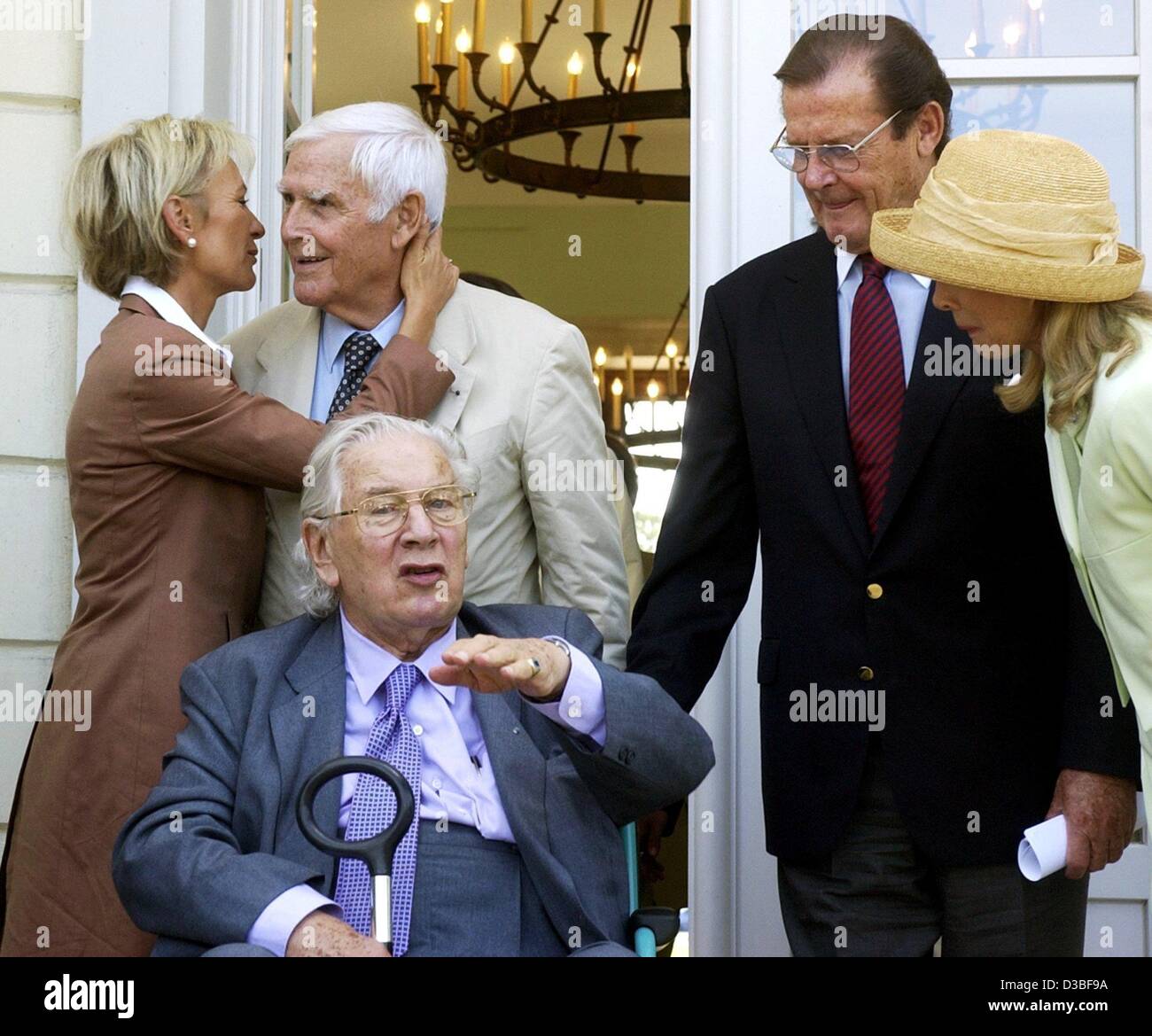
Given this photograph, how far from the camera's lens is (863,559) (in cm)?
260

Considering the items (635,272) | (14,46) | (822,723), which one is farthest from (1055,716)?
(635,272)

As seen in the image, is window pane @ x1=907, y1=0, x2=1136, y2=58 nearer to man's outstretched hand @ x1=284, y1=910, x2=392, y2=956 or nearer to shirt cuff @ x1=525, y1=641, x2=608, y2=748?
shirt cuff @ x1=525, y1=641, x2=608, y2=748

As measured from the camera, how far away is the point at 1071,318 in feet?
7.40

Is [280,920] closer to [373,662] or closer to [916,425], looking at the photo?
[373,662]

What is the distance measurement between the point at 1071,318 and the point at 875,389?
17.3 inches

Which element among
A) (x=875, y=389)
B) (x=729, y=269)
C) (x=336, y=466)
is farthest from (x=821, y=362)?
(x=729, y=269)

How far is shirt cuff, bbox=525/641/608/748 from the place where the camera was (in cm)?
238

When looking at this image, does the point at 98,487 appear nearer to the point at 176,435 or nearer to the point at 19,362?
the point at 176,435

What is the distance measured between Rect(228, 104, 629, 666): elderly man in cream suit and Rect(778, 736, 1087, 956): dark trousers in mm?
544

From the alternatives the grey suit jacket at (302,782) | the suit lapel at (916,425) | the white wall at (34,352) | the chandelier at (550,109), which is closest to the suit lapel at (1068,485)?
the suit lapel at (916,425)

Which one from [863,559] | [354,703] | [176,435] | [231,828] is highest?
[176,435]

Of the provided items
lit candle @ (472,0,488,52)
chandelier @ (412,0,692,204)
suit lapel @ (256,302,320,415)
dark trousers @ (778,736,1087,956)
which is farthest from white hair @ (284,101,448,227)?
lit candle @ (472,0,488,52)

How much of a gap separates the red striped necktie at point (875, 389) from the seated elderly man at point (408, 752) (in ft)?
1.57

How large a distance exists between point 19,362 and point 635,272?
7.00m
